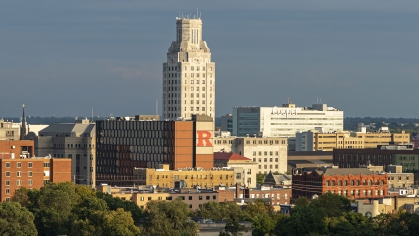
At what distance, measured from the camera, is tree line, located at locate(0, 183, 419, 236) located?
567ft

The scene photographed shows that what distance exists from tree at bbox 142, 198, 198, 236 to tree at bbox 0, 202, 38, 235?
43.0 ft

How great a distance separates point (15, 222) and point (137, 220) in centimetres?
1932

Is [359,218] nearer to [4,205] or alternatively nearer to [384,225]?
[384,225]

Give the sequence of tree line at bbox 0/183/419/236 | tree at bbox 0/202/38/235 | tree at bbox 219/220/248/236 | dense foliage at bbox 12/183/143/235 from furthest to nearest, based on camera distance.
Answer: tree at bbox 219/220/248/236 < tree line at bbox 0/183/419/236 < dense foliage at bbox 12/183/143/235 < tree at bbox 0/202/38/235

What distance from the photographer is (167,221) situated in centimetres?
17738

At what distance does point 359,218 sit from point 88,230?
129 feet

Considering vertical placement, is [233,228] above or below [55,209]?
below

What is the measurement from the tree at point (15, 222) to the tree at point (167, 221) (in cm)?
1310

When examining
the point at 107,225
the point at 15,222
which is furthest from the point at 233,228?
the point at 15,222

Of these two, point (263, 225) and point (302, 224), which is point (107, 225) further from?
point (302, 224)

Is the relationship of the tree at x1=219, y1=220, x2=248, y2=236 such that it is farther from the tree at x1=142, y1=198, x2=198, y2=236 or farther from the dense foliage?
the dense foliage

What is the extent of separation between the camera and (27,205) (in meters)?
190

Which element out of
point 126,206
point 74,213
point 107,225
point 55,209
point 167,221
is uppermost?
point 126,206

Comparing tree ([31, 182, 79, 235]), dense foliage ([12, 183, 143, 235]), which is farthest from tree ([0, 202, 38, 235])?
tree ([31, 182, 79, 235])
